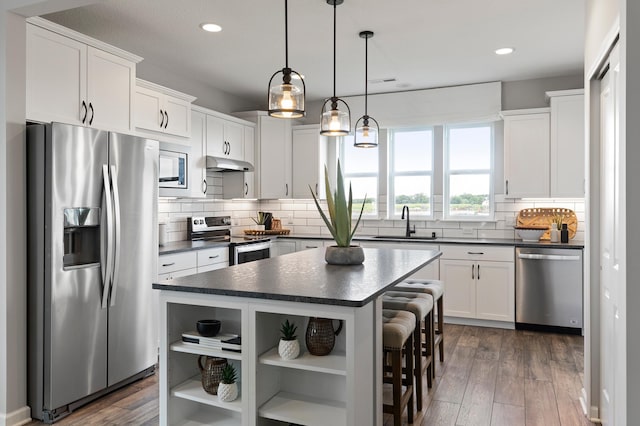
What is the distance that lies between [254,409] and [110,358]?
1.55 m

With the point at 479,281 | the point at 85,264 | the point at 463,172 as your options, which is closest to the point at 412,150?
the point at 463,172

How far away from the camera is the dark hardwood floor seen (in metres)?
2.82

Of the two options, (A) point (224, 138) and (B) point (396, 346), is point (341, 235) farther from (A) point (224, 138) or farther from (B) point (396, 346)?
(A) point (224, 138)

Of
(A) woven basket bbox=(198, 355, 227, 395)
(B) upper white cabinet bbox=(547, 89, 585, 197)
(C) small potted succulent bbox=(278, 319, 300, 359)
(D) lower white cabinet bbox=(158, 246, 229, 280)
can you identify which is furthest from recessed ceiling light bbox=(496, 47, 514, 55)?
(A) woven basket bbox=(198, 355, 227, 395)

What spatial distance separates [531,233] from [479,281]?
74cm

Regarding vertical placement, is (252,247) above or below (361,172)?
below

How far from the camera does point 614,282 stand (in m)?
2.25

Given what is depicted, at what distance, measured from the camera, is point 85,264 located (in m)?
3.02

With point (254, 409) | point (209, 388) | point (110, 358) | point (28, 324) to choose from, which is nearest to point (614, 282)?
point (254, 409)

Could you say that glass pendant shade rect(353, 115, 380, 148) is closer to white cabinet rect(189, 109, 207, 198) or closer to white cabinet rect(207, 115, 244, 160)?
white cabinet rect(189, 109, 207, 198)

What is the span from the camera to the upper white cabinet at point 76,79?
2.91 m

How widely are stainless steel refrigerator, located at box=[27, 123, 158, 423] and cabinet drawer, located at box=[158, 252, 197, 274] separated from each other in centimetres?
40

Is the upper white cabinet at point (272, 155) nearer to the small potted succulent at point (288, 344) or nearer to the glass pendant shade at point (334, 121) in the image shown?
the glass pendant shade at point (334, 121)
